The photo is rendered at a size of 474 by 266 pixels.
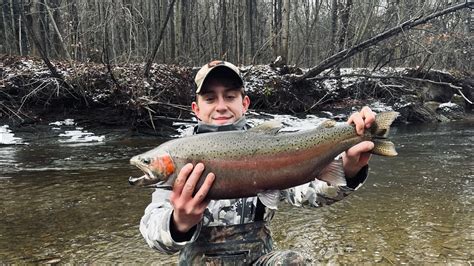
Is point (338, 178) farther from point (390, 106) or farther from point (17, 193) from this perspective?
point (390, 106)

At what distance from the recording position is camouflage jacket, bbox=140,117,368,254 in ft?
7.47

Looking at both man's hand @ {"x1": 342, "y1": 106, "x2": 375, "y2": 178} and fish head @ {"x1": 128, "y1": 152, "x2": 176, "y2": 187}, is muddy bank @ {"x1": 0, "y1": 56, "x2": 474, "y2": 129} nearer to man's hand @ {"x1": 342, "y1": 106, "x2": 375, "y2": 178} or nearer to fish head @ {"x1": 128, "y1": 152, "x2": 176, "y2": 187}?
man's hand @ {"x1": 342, "y1": 106, "x2": 375, "y2": 178}

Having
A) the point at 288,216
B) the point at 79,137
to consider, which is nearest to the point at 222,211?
the point at 288,216

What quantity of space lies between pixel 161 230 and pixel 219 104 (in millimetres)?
826

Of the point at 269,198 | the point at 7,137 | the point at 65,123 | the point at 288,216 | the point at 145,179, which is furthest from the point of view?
the point at 65,123

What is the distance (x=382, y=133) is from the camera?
2172 mm

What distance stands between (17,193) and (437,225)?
6095 millimetres

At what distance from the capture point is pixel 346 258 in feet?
14.1

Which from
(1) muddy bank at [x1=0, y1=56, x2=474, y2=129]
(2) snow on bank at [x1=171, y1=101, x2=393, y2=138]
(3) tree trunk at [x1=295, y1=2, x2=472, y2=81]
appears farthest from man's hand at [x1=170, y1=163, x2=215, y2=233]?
(3) tree trunk at [x1=295, y1=2, x2=472, y2=81]

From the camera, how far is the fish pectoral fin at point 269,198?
6.81 ft

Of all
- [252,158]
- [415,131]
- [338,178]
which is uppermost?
[252,158]

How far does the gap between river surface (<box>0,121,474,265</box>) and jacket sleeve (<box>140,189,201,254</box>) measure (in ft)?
6.70

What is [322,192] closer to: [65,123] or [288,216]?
[288,216]

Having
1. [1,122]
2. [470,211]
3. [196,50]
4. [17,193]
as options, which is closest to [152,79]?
[1,122]
